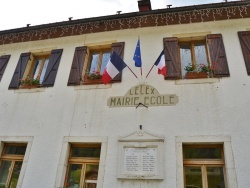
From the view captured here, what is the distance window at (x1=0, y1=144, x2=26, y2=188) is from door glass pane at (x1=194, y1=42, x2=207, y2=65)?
4930mm

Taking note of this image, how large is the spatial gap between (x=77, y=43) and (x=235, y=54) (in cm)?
433

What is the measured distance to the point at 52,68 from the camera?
6855 mm

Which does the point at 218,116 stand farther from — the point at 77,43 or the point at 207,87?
the point at 77,43

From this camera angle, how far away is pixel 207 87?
5.53 m

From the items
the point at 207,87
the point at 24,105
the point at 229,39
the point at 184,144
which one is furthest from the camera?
the point at 24,105

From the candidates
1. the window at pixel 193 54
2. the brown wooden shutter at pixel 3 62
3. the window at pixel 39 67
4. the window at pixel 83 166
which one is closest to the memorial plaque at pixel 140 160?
the window at pixel 83 166

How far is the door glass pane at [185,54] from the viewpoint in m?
6.16

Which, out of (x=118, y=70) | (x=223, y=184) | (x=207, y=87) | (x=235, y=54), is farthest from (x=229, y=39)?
(x=223, y=184)

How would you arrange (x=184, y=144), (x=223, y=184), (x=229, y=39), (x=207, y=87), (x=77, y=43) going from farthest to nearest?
(x=77, y=43) < (x=229, y=39) < (x=207, y=87) < (x=184, y=144) < (x=223, y=184)

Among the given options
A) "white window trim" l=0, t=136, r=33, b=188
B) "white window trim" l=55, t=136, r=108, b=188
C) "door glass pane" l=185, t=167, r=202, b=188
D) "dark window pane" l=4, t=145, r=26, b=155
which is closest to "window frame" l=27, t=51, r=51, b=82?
"white window trim" l=0, t=136, r=33, b=188

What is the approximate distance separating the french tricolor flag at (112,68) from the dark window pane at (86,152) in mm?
1611

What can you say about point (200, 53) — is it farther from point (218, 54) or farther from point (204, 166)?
point (204, 166)

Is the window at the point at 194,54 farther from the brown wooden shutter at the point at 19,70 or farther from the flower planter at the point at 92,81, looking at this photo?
the brown wooden shutter at the point at 19,70

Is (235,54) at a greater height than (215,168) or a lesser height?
greater
